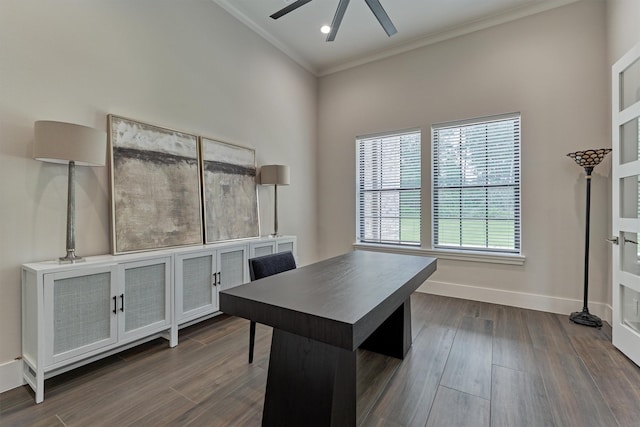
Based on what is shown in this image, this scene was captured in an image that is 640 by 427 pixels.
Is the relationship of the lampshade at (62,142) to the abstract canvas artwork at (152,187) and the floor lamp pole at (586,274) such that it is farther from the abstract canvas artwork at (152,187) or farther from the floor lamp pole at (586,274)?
the floor lamp pole at (586,274)

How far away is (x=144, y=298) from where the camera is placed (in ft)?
7.43

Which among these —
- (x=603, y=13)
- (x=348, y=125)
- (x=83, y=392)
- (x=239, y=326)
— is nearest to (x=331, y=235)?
(x=348, y=125)

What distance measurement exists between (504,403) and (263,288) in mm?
1639

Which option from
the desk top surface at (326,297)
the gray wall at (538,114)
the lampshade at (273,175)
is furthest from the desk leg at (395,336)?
the lampshade at (273,175)

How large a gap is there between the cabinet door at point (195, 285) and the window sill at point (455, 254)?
2.48 metres

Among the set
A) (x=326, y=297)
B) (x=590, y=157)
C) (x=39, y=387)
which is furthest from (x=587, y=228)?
(x=39, y=387)

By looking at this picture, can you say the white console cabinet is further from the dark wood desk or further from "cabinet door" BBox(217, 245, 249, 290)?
the dark wood desk

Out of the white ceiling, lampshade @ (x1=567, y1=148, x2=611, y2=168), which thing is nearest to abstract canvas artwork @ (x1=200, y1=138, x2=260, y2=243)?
the white ceiling

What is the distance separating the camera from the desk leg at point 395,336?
2.27 m

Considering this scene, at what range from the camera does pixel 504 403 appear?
174cm

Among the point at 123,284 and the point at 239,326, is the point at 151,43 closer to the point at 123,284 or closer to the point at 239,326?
the point at 123,284

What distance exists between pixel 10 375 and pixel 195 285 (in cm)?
124

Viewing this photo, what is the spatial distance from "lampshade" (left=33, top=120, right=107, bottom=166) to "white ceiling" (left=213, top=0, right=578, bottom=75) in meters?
2.36

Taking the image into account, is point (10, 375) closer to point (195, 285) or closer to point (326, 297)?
point (195, 285)
